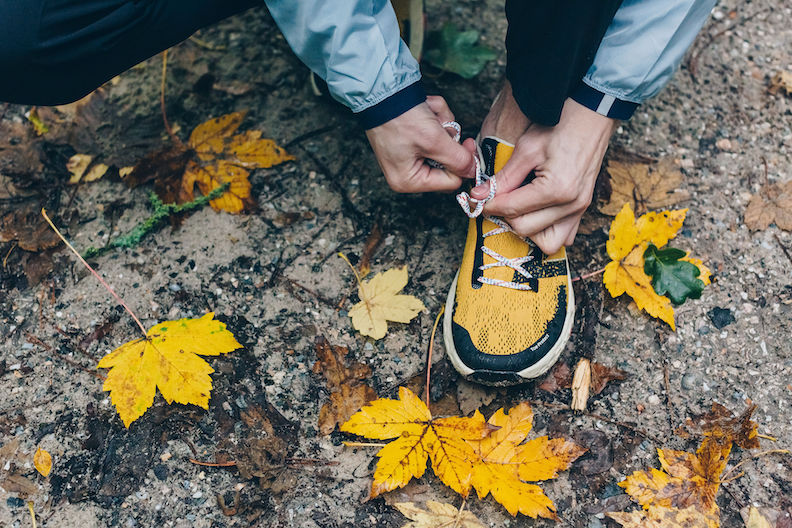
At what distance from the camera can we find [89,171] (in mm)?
2012

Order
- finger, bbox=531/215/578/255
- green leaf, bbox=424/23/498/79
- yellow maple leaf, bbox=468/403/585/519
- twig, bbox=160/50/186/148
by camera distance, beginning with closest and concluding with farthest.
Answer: yellow maple leaf, bbox=468/403/585/519
finger, bbox=531/215/578/255
twig, bbox=160/50/186/148
green leaf, bbox=424/23/498/79

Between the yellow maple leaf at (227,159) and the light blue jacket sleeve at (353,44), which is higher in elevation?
the light blue jacket sleeve at (353,44)

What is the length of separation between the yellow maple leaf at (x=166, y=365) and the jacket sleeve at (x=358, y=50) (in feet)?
Answer: 2.39

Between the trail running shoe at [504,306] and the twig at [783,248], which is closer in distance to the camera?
the trail running shoe at [504,306]

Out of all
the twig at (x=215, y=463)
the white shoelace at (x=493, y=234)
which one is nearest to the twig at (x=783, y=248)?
the white shoelace at (x=493, y=234)

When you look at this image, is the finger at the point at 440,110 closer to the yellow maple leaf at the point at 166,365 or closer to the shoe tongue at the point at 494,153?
the shoe tongue at the point at 494,153

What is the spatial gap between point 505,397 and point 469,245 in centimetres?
45

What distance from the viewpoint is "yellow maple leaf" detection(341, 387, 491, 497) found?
1.42m

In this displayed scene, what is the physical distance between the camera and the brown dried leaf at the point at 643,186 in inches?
75.5

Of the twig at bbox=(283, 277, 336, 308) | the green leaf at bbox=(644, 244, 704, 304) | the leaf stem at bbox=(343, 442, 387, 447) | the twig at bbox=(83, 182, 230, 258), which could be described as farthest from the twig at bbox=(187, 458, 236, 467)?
the green leaf at bbox=(644, 244, 704, 304)

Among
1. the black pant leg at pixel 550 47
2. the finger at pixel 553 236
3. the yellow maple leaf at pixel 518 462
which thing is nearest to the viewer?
the black pant leg at pixel 550 47

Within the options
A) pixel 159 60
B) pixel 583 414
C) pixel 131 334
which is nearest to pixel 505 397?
pixel 583 414

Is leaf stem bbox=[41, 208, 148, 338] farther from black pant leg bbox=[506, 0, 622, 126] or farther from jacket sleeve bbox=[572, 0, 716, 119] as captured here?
jacket sleeve bbox=[572, 0, 716, 119]

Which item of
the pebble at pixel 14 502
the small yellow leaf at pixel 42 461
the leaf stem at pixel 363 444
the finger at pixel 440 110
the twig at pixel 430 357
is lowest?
the pebble at pixel 14 502
